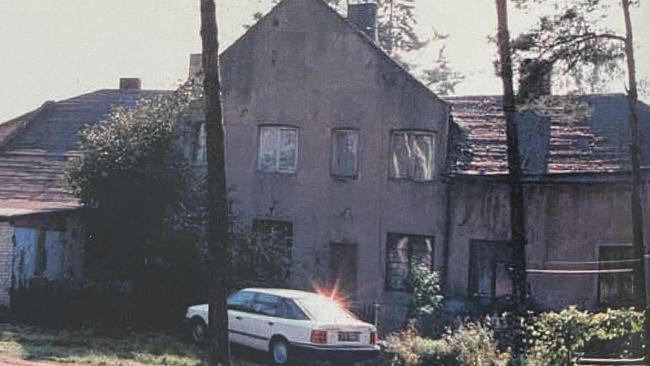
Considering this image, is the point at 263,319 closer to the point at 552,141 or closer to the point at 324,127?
the point at 324,127

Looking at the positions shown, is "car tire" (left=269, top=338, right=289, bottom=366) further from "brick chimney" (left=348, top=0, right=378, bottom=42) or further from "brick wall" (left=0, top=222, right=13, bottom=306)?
"brick chimney" (left=348, top=0, right=378, bottom=42)

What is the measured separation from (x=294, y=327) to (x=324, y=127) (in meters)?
10.3

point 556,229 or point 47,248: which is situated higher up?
point 556,229

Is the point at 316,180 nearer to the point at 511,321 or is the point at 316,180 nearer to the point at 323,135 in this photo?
the point at 323,135

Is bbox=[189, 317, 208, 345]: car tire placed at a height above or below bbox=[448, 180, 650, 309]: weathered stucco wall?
below

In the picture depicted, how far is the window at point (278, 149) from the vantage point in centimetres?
2820

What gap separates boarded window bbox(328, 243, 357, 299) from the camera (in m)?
27.2

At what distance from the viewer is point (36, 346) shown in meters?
18.9

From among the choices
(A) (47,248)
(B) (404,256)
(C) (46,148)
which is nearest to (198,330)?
(A) (47,248)

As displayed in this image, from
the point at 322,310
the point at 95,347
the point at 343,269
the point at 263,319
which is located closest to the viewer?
the point at 322,310

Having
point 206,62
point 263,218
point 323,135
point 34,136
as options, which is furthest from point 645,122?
point 34,136

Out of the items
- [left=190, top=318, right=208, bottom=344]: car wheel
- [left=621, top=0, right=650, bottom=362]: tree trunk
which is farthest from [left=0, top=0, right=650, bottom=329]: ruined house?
[left=190, top=318, right=208, bottom=344]: car wheel

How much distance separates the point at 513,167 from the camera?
66.3ft

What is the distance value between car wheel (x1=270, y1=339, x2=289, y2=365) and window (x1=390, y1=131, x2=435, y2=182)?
918 centimetres
